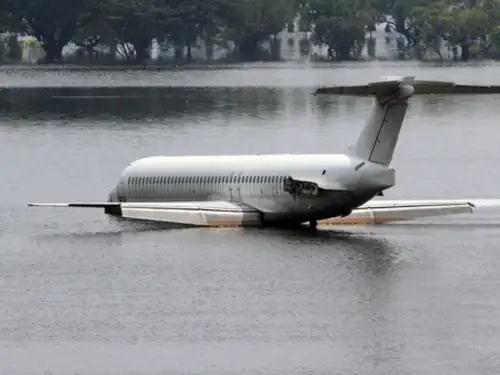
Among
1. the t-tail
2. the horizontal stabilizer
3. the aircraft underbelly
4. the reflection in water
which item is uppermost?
the horizontal stabilizer

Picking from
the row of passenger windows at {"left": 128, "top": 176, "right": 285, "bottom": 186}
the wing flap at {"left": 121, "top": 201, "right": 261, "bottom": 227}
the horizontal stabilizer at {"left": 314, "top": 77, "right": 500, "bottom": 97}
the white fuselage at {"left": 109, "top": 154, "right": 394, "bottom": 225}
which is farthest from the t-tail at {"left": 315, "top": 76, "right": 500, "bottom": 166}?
the wing flap at {"left": 121, "top": 201, "right": 261, "bottom": 227}

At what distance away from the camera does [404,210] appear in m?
89.1

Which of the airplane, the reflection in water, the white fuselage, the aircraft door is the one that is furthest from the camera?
the aircraft door

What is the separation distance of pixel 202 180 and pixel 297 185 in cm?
755

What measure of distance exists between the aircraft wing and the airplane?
44 mm

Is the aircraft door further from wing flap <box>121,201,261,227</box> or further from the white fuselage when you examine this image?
wing flap <box>121,201,261,227</box>

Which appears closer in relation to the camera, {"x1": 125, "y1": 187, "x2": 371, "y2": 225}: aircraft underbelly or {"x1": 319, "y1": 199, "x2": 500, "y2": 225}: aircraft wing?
{"x1": 125, "y1": 187, "x2": 371, "y2": 225}: aircraft underbelly

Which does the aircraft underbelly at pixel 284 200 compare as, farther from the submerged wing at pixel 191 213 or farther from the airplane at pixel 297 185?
the submerged wing at pixel 191 213

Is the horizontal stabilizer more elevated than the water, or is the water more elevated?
the horizontal stabilizer

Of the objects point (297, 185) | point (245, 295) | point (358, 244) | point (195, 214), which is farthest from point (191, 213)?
point (245, 295)

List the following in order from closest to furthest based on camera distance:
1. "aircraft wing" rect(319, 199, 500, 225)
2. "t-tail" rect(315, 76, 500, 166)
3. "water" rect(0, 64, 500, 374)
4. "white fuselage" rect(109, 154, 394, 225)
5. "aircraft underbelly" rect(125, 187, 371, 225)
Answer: "water" rect(0, 64, 500, 374)
"white fuselage" rect(109, 154, 394, 225)
"t-tail" rect(315, 76, 500, 166)
"aircraft underbelly" rect(125, 187, 371, 225)
"aircraft wing" rect(319, 199, 500, 225)

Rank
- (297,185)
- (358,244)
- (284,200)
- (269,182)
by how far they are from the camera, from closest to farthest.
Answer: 1. (358,244)
2. (297,185)
3. (284,200)
4. (269,182)

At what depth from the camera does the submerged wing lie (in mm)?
87438

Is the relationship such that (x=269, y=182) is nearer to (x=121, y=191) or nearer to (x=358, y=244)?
(x=358, y=244)
